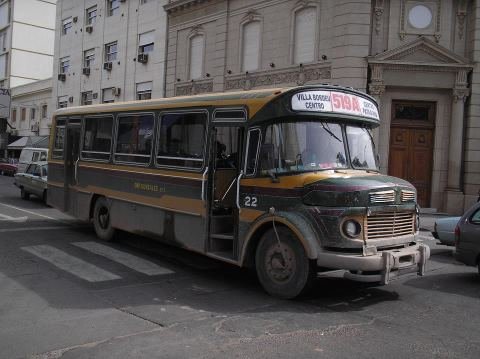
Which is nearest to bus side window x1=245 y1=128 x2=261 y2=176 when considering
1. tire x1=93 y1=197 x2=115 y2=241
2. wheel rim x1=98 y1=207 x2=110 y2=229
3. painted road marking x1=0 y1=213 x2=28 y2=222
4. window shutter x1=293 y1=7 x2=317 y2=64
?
tire x1=93 y1=197 x2=115 y2=241

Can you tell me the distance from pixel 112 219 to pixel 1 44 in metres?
53.2

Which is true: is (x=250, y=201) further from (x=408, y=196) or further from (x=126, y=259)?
(x=126, y=259)

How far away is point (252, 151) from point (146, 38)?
82.1 ft

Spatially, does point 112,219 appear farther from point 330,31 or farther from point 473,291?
point 330,31

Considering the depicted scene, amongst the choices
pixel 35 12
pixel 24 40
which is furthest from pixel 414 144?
pixel 35 12

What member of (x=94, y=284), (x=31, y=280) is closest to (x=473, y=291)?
(x=94, y=284)

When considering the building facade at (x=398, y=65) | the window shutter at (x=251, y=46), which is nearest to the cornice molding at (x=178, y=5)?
the building facade at (x=398, y=65)

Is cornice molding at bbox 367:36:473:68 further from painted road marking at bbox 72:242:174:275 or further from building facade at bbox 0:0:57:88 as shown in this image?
building facade at bbox 0:0:57:88

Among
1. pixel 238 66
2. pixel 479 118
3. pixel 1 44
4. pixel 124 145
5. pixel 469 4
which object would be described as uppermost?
pixel 1 44

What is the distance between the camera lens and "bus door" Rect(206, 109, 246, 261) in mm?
7993

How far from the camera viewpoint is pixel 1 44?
56812mm

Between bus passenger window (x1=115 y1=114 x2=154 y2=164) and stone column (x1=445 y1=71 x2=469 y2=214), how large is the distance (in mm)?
13222

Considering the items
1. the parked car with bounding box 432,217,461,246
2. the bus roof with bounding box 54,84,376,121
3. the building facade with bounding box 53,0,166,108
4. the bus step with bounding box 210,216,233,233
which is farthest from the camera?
the building facade with bounding box 53,0,166,108

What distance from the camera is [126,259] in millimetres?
9469
